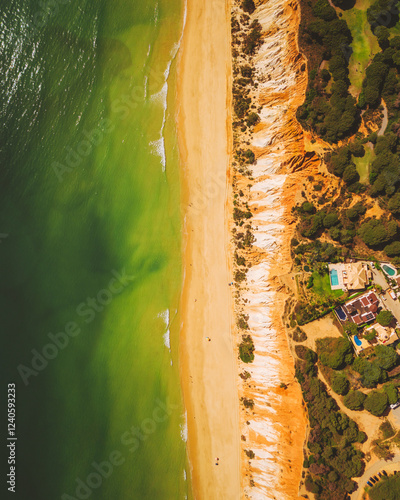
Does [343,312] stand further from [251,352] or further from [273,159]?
[273,159]

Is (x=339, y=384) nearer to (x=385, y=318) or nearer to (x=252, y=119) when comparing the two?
(x=385, y=318)

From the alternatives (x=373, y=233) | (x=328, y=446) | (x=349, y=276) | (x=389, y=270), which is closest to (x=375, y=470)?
(x=328, y=446)

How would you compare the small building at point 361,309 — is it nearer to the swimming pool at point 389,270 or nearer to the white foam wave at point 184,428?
the swimming pool at point 389,270

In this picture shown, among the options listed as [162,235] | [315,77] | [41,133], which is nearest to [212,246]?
[162,235]

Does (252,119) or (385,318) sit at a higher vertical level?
(252,119)

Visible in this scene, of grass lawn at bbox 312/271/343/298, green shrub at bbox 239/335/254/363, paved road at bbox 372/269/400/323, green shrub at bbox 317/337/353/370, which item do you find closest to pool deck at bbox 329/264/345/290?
grass lawn at bbox 312/271/343/298

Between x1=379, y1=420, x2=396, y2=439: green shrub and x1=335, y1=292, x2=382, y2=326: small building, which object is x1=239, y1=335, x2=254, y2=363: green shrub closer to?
x1=335, y1=292, x2=382, y2=326: small building

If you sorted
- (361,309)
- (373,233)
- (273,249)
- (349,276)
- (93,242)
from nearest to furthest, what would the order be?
(373,233) < (361,309) < (349,276) < (273,249) < (93,242)
